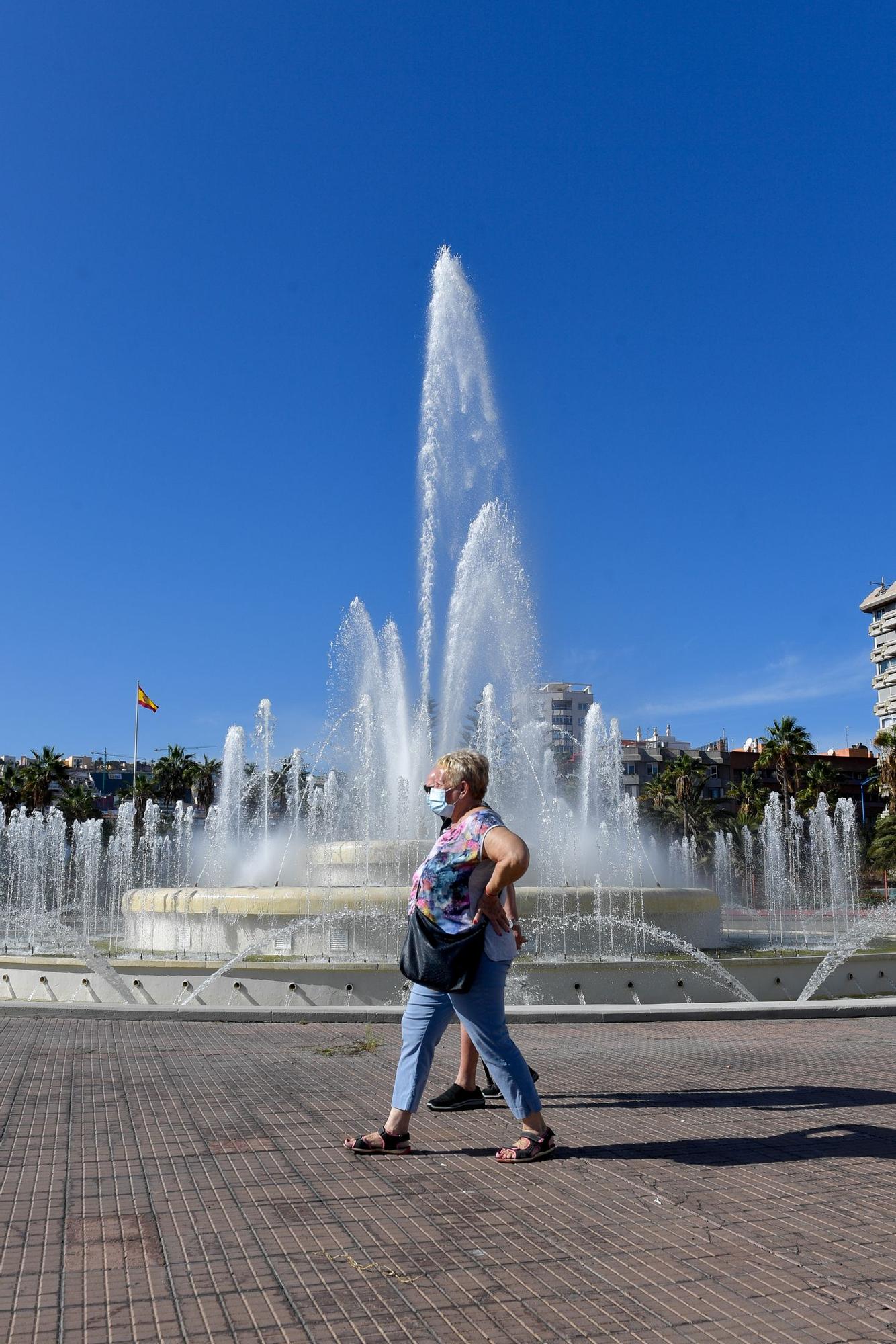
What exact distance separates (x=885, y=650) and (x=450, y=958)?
78.7 metres

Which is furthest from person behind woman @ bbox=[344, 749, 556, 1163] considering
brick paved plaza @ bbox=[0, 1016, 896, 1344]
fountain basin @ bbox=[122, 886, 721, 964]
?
fountain basin @ bbox=[122, 886, 721, 964]

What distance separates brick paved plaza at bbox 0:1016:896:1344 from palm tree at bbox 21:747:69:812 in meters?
49.6

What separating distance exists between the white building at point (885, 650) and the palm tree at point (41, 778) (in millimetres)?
53428

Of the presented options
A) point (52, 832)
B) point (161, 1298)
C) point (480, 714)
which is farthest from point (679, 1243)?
point (52, 832)

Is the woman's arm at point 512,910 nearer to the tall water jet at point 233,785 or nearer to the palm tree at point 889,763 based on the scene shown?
the tall water jet at point 233,785

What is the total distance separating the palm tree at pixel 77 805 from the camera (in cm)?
5647

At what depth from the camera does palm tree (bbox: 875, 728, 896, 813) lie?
154 ft

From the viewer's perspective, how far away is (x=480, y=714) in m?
22.3

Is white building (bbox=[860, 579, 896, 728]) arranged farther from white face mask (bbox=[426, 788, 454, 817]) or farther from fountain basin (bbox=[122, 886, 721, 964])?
white face mask (bbox=[426, 788, 454, 817])

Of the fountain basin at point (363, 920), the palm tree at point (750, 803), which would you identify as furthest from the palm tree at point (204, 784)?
the fountain basin at point (363, 920)

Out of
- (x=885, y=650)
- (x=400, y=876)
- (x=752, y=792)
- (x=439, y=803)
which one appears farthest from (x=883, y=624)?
(x=439, y=803)

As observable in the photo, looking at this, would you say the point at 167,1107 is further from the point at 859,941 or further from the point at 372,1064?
the point at 859,941

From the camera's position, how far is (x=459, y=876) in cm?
454

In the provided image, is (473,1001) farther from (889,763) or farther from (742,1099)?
(889,763)
